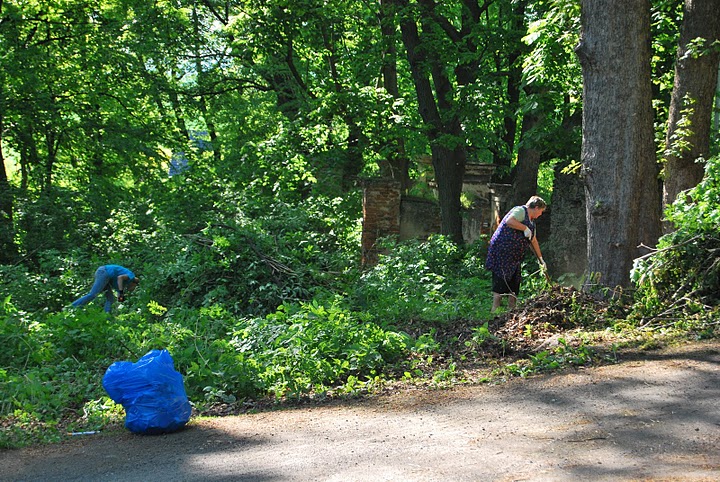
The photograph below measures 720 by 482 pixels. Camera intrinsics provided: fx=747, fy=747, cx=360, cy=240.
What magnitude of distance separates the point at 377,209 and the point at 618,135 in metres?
9.34

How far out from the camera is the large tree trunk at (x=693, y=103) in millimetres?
9492

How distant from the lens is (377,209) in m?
17.5

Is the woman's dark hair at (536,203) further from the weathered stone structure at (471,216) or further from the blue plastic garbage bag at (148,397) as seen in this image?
the blue plastic garbage bag at (148,397)

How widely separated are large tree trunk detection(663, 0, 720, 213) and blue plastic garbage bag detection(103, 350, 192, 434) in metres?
6.88

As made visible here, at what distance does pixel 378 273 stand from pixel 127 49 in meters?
11.0

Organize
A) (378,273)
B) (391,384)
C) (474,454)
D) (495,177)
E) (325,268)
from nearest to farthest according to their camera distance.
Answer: (474,454)
(391,384)
(325,268)
(378,273)
(495,177)

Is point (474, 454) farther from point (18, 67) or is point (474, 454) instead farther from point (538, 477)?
point (18, 67)

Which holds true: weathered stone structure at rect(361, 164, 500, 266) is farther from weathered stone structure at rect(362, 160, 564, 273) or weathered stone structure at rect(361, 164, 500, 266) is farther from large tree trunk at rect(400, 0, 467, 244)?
large tree trunk at rect(400, 0, 467, 244)

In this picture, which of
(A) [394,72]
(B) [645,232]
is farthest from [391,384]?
(A) [394,72]

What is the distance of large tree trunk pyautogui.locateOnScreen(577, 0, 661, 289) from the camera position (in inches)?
332

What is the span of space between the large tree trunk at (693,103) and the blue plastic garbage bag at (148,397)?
22.6 feet

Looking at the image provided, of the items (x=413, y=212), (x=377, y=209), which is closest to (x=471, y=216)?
(x=413, y=212)

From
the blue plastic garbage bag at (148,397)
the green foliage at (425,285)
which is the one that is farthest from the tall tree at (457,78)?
the blue plastic garbage bag at (148,397)

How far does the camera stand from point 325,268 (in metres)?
13.1
